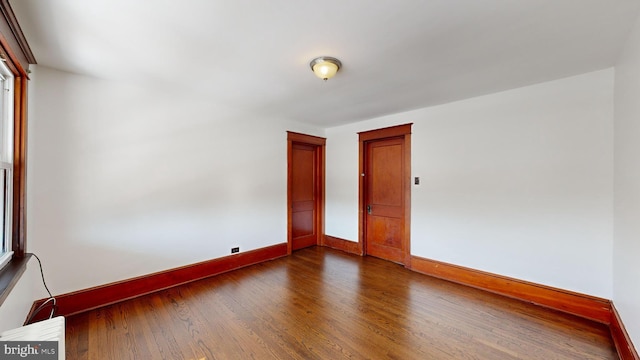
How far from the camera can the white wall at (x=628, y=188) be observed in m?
1.62

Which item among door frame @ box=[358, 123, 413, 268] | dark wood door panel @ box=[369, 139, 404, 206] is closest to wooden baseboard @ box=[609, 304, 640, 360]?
door frame @ box=[358, 123, 413, 268]

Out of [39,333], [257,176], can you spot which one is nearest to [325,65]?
[257,176]

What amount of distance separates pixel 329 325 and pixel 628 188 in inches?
101

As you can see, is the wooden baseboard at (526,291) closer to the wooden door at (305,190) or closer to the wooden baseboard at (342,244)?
the wooden baseboard at (342,244)

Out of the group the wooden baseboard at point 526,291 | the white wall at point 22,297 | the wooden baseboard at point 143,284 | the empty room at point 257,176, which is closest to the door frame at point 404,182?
the empty room at point 257,176

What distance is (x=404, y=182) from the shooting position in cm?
375

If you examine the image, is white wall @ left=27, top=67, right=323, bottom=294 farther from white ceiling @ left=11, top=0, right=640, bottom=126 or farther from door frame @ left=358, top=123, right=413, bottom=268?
door frame @ left=358, top=123, right=413, bottom=268

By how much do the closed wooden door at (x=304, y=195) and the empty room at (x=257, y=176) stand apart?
91 centimetres

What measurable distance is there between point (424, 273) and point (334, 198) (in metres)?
2.01

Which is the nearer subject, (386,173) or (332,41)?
(332,41)

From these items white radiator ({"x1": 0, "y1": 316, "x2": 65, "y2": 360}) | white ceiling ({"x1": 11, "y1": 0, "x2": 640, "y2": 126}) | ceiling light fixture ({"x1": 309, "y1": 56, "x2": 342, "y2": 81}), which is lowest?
white radiator ({"x1": 0, "y1": 316, "x2": 65, "y2": 360})

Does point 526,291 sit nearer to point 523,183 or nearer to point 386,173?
point 523,183

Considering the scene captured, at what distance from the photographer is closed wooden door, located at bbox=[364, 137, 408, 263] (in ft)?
12.7

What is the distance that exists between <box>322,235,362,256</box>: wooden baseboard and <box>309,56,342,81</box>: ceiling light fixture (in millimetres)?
3074
